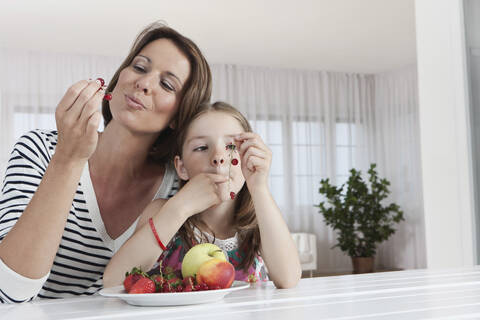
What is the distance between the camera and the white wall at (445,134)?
7.40ft

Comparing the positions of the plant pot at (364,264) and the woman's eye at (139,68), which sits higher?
the woman's eye at (139,68)

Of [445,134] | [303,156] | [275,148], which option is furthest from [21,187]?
[303,156]

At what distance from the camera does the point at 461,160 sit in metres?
2.26

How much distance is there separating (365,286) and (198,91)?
690 millimetres

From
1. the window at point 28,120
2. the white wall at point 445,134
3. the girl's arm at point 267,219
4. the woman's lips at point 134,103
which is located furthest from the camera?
the window at point 28,120

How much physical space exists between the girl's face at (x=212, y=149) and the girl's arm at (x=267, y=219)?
125 mm

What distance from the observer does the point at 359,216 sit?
23.9 ft

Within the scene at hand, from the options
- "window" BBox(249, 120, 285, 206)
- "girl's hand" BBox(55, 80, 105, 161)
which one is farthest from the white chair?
"girl's hand" BBox(55, 80, 105, 161)

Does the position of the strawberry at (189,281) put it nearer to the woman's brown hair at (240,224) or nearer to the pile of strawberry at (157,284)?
the pile of strawberry at (157,284)

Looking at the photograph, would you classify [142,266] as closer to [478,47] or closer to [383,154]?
[478,47]

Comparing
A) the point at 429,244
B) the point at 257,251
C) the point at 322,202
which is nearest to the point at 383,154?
the point at 322,202

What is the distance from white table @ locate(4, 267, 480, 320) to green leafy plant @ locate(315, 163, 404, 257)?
6.06 meters

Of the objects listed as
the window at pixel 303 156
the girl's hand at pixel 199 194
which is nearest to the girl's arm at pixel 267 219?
the girl's hand at pixel 199 194

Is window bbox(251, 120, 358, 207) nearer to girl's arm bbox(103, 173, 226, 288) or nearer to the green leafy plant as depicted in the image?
the green leafy plant
